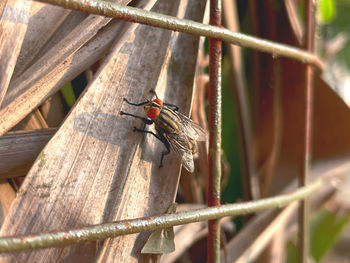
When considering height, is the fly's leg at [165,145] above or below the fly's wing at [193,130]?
below

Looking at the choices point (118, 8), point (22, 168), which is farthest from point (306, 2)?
point (22, 168)

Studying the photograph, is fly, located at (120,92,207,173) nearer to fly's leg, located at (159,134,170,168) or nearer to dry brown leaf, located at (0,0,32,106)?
fly's leg, located at (159,134,170,168)

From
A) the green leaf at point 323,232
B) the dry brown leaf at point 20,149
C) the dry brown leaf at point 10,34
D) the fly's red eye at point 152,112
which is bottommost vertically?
the dry brown leaf at point 20,149

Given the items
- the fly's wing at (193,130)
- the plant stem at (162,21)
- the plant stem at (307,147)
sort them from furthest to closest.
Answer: the plant stem at (307,147), the fly's wing at (193,130), the plant stem at (162,21)

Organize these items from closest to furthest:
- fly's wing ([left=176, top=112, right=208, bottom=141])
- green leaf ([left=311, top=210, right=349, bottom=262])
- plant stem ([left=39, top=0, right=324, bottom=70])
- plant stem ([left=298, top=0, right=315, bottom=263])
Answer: plant stem ([left=39, top=0, right=324, bottom=70]) < fly's wing ([left=176, top=112, right=208, bottom=141]) < plant stem ([left=298, top=0, right=315, bottom=263]) < green leaf ([left=311, top=210, right=349, bottom=262])

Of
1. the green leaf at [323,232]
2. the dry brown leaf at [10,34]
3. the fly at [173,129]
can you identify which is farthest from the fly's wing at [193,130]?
the green leaf at [323,232]

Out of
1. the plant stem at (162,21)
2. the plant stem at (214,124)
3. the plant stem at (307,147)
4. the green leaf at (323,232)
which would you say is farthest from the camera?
the green leaf at (323,232)

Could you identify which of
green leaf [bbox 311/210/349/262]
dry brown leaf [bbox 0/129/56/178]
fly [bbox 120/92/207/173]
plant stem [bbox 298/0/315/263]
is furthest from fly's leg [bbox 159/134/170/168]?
green leaf [bbox 311/210/349/262]

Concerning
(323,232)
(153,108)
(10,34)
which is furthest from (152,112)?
(323,232)

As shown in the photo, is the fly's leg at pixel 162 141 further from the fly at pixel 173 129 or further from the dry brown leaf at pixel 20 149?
the dry brown leaf at pixel 20 149
